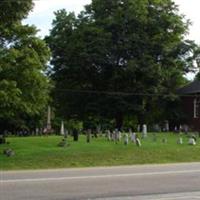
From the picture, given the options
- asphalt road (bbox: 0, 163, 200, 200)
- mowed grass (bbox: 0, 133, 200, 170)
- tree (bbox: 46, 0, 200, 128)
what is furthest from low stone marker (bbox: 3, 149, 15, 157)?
tree (bbox: 46, 0, 200, 128)

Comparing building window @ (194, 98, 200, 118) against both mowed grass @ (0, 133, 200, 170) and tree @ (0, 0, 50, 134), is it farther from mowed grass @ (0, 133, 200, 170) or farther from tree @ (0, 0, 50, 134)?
mowed grass @ (0, 133, 200, 170)

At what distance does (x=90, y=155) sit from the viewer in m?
→ 30.2

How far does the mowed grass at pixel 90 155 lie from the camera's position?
28125mm

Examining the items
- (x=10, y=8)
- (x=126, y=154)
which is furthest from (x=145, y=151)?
(x=10, y=8)

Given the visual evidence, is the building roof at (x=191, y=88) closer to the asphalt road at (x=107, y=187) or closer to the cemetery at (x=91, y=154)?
the cemetery at (x=91, y=154)

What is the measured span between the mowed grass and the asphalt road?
742 cm

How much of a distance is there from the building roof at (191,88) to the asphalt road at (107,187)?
43.8 m

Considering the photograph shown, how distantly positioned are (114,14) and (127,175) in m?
39.0

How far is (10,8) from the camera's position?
3322 cm

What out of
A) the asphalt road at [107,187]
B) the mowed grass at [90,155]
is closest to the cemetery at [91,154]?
the mowed grass at [90,155]

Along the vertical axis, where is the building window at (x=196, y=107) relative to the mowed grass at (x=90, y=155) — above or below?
above

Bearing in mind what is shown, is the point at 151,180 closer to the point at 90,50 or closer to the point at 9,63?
the point at 9,63

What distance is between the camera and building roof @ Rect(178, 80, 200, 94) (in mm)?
64456

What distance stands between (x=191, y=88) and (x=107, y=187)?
49927 mm
